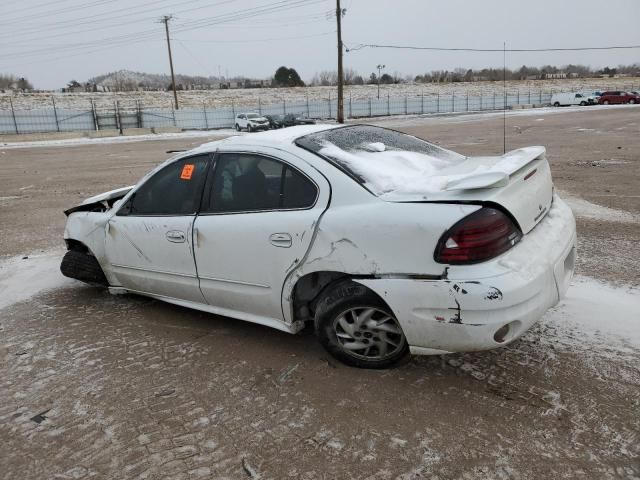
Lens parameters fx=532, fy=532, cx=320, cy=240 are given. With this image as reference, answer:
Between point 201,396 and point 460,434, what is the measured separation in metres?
1.49

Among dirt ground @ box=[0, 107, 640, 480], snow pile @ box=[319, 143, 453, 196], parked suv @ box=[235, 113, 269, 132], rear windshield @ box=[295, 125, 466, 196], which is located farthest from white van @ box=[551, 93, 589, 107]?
snow pile @ box=[319, 143, 453, 196]

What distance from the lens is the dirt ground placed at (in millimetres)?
2533

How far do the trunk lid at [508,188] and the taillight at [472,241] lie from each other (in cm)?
12

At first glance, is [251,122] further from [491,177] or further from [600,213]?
[491,177]

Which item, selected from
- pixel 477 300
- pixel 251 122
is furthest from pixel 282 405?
pixel 251 122

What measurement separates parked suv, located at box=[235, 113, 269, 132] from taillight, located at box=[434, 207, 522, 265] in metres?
36.5

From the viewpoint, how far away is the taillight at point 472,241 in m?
2.74

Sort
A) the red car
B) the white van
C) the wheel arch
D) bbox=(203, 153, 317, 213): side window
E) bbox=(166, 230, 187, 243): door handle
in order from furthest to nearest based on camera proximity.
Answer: the white van
the red car
bbox=(166, 230, 187, 243): door handle
bbox=(203, 153, 317, 213): side window
the wheel arch

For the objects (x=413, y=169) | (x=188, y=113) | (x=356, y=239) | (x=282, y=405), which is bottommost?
(x=282, y=405)

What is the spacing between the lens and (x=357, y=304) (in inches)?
123

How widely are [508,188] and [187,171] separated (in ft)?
7.47

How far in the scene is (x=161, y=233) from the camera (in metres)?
3.96

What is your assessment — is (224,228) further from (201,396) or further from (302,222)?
(201,396)

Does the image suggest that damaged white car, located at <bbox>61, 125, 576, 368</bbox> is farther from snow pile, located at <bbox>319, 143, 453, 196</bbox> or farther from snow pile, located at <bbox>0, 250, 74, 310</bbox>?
snow pile, located at <bbox>0, 250, 74, 310</bbox>
